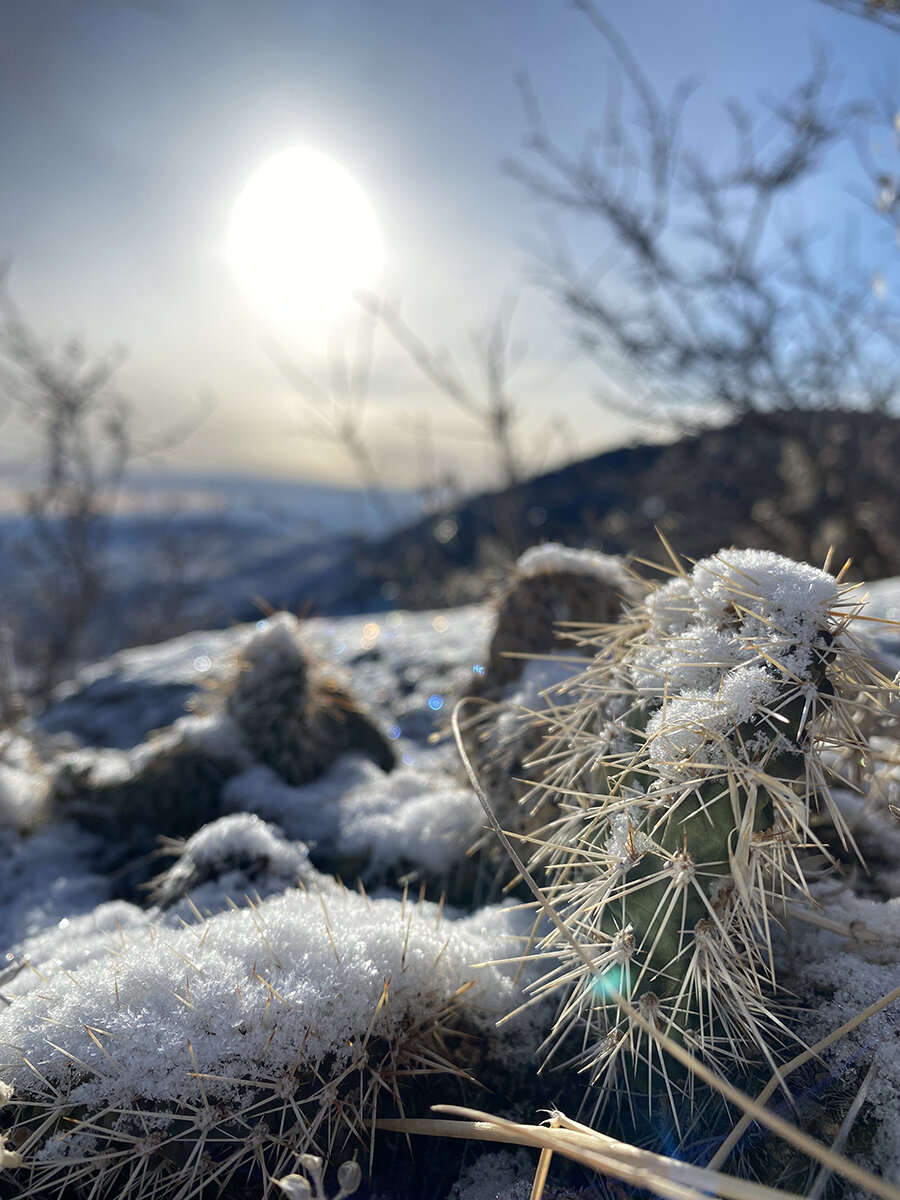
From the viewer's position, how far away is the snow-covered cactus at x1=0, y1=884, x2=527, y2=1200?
0.95 m

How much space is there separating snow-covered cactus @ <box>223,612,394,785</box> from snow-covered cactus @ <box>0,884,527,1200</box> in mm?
932

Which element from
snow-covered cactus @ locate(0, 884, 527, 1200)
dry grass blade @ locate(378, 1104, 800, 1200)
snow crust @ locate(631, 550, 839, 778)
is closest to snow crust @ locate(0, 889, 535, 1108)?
snow-covered cactus @ locate(0, 884, 527, 1200)

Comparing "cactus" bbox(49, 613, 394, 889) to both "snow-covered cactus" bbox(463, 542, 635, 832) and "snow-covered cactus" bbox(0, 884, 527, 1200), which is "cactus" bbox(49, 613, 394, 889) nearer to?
"snow-covered cactus" bbox(463, 542, 635, 832)

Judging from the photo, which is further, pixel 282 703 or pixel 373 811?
pixel 282 703

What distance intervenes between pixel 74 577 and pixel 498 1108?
28.2 feet

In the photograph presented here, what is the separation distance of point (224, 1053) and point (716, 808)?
29.5 inches

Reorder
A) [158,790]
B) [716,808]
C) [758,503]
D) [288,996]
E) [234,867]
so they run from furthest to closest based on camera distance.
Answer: [758,503], [158,790], [234,867], [288,996], [716,808]

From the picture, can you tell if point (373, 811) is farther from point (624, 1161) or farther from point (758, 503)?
point (758, 503)

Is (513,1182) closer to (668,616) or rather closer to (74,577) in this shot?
(668,616)

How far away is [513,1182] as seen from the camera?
1.08 m

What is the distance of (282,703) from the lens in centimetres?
214

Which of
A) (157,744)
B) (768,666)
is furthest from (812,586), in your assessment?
(157,744)

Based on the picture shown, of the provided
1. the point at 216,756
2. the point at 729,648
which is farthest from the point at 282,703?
the point at 729,648

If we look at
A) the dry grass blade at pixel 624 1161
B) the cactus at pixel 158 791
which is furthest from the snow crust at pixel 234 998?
the cactus at pixel 158 791
